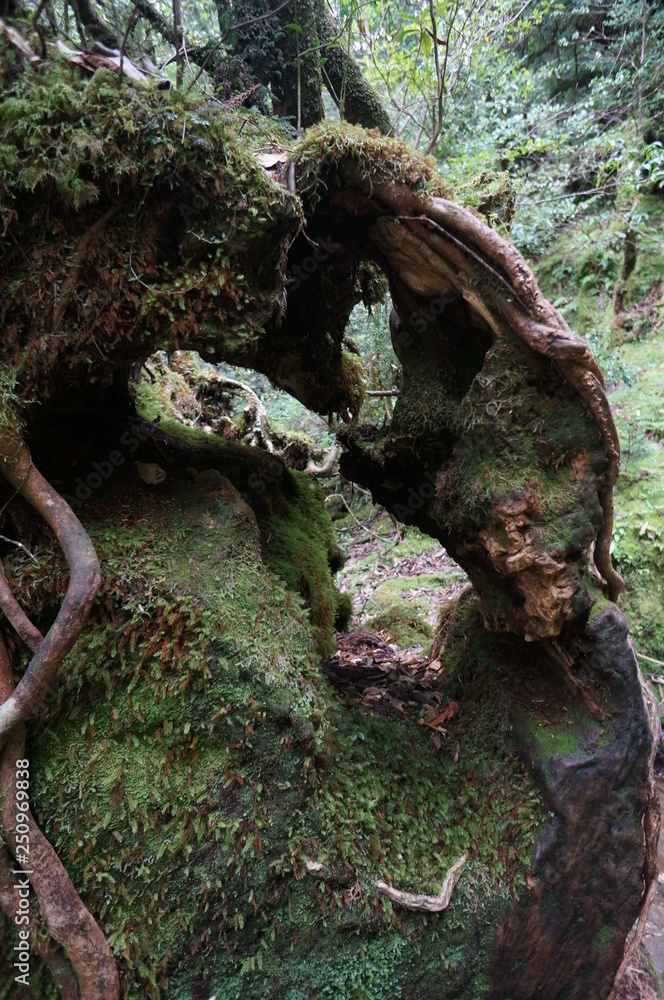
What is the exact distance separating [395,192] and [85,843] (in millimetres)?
3092

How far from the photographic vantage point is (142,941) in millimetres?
2059

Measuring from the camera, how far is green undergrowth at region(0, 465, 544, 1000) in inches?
81.7

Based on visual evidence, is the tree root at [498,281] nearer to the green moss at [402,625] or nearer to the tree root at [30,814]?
the tree root at [30,814]

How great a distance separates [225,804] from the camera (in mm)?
2191

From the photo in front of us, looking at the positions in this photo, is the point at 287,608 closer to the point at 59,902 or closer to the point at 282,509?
the point at 282,509

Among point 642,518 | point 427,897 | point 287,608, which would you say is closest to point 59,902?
point 287,608

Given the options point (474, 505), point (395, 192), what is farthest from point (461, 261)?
point (474, 505)

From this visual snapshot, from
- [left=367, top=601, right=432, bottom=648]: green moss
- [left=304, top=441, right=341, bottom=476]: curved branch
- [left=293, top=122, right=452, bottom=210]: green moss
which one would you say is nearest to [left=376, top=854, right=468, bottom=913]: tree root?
[left=367, top=601, right=432, bottom=648]: green moss

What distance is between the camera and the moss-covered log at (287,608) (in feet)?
6.73

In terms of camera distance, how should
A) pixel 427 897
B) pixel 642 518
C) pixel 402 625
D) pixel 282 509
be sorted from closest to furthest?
pixel 427 897
pixel 282 509
pixel 402 625
pixel 642 518

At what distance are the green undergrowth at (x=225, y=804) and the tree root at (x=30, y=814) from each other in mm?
69

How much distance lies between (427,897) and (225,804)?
43.2 inches

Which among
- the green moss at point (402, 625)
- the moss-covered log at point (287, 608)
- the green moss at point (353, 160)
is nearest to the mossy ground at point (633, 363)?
the green moss at point (402, 625)

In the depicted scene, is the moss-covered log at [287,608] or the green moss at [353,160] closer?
the moss-covered log at [287,608]
